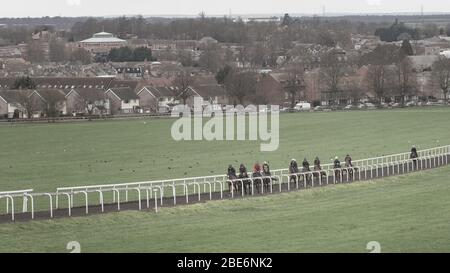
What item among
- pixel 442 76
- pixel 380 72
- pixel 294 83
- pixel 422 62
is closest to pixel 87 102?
pixel 294 83

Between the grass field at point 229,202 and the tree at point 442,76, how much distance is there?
44133 millimetres

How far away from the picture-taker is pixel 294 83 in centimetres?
12412

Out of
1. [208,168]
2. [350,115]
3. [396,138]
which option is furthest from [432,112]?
[208,168]

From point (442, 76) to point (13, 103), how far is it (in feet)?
134

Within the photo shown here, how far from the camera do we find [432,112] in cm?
9650

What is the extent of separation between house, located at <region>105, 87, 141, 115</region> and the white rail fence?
65.9m

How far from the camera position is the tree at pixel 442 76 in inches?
4688

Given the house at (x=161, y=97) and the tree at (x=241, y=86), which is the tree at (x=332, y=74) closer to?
the tree at (x=241, y=86)

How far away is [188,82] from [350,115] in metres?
32.9

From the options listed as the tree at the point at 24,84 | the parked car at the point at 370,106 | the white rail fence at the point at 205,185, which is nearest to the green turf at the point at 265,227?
the white rail fence at the point at 205,185

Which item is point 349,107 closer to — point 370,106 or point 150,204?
point 370,106

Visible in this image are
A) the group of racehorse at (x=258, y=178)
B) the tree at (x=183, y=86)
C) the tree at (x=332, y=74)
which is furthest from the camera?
the tree at (x=332, y=74)
